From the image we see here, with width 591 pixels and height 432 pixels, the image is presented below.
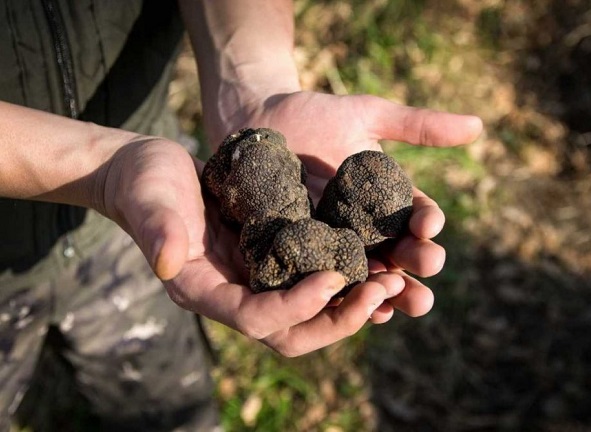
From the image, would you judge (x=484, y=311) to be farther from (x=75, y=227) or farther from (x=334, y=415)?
(x=75, y=227)

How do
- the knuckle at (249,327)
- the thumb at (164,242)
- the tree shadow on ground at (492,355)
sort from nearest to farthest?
the thumb at (164,242) → the knuckle at (249,327) → the tree shadow on ground at (492,355)

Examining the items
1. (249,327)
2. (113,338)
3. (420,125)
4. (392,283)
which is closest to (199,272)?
(249,327)

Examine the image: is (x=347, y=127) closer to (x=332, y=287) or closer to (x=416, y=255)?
(x=416, y=255)

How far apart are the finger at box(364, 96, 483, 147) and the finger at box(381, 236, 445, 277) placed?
0.40 metres

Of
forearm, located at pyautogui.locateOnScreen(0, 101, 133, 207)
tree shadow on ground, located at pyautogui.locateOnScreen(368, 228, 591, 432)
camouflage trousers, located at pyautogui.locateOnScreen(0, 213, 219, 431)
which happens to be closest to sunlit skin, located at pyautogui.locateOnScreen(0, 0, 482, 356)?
forearm, located at pyautogui.locateOnScreen(0, 101, 133, 207)

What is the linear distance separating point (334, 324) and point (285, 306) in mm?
162

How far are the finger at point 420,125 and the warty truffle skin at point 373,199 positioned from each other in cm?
19

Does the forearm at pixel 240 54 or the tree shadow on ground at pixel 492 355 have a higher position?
the forearm at pixel 240 54

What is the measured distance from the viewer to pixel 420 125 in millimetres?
2217

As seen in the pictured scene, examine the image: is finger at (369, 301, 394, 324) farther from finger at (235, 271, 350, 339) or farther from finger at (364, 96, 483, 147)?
finger at (364, 96, 483, 147)

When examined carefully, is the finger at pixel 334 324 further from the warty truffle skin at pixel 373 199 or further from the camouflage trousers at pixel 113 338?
the camouflage trousers at pixel 113 338

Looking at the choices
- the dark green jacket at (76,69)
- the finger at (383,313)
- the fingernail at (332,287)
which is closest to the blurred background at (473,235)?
the dark green jacket at (76,69)

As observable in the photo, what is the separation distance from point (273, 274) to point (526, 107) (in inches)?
151

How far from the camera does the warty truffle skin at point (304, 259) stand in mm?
1833
